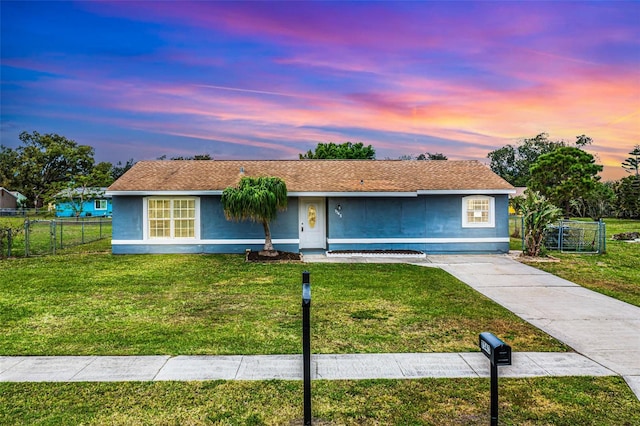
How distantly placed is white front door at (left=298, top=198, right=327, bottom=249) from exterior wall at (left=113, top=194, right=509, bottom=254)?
0.85 meters

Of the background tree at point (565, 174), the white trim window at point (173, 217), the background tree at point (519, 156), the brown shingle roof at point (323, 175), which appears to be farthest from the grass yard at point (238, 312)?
the background tree at point (519, 156)

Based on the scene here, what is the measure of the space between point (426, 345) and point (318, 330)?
177 centimetres

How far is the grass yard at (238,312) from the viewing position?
5.90m

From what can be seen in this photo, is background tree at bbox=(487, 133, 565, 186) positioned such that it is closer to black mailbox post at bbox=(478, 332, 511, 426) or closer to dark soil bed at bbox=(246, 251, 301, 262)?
dark soil bed at bbox=(246, 251, 301, 262)

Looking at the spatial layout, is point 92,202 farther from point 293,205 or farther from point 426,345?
point 426,345

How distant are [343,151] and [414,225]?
121 ft

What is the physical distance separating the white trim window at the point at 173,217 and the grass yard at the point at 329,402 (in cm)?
1152

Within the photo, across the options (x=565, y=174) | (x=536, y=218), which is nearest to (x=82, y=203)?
(x=536, y=218)

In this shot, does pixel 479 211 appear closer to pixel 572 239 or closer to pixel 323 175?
pixel 572 239

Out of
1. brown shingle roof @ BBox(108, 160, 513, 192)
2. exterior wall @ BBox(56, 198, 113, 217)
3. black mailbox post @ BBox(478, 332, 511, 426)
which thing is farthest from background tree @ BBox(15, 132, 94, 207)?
black mailbox post @ BBox(478, 332, 511, 426)

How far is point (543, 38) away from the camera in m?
15.4

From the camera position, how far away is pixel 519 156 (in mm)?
67562

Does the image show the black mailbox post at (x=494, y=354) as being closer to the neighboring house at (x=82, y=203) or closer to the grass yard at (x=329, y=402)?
the grass yard at (x=329, y=402)

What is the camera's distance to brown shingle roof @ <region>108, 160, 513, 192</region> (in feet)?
51.8
